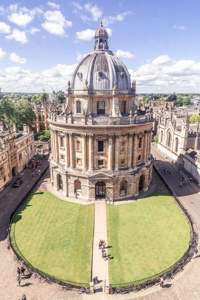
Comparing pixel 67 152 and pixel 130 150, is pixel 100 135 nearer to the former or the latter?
pixel 130 150

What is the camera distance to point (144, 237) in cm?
3041

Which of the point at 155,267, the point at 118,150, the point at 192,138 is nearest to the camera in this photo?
the point at 155,267

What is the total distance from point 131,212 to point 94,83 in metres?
25.6

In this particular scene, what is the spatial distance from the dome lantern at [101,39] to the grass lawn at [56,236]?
34.3 metres

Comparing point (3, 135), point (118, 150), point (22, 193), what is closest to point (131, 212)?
point (118, 150)

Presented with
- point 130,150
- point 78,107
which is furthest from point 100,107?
point 130,150

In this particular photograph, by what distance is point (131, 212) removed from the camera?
121 feet

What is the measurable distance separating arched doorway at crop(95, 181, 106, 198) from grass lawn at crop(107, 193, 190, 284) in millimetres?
3498

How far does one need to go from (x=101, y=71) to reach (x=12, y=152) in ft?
97.8

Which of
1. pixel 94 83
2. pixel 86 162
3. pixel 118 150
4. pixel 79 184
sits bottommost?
pixel 79 184

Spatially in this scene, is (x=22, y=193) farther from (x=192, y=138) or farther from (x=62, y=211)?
(x=192, y=138)

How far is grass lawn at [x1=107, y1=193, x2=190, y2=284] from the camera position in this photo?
25.0 meters

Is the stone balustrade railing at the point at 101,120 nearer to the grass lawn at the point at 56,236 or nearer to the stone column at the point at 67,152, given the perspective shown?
the stone column at the point at 67,152

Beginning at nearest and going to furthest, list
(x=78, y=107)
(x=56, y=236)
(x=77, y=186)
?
1. (x=56, y=236)
2. (x=78, y=107)
3. (x=77, y=186)
